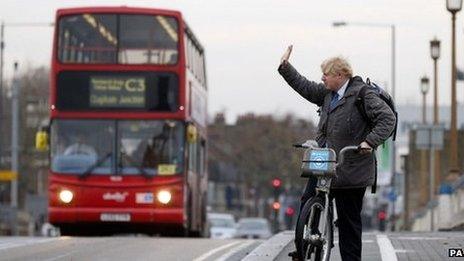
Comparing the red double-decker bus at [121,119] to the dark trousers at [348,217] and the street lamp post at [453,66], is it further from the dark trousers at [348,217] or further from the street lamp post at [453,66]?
the dark trousers at [348,217]

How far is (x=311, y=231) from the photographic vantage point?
1341 cm

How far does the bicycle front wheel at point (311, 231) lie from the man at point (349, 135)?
0.15 m

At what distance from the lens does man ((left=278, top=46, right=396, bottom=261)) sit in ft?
43.7

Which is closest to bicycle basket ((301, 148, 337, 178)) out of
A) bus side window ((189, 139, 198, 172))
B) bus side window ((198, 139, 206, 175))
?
bus side window ((189, 139, 198, 172))

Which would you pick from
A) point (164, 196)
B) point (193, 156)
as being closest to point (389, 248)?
point (164, 196)

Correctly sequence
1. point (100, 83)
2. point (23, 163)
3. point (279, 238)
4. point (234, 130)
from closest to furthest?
point (279, 238) → point (100, 83) → point (23, 163) → point (234, 130)

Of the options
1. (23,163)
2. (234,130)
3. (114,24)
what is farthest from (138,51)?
(234,130)

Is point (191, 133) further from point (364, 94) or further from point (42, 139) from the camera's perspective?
point (364, 94)

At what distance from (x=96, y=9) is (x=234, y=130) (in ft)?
340

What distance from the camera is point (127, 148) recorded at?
32.0 m

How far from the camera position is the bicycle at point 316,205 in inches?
518

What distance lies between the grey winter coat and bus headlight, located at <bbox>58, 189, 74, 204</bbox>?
18.9m

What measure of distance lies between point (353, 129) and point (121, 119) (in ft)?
60.4

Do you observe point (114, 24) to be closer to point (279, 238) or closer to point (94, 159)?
point (94, 159)
